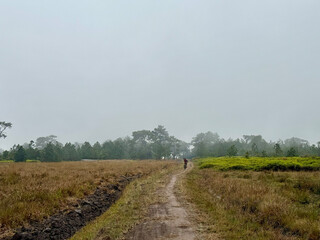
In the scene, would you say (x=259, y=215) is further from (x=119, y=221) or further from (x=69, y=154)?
(x=69, y=154)

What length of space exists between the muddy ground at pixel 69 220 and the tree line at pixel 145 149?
42184mm

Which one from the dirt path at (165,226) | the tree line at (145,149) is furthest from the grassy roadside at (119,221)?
the tree line at (145,149)

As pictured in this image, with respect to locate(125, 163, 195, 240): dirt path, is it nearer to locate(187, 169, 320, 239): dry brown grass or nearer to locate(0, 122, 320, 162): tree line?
locate(187, 169, 320, 239): dry brown grass

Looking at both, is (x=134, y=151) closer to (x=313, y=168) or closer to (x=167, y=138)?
(x=167, y=138)

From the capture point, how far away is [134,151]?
114 metres

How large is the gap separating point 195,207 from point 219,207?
1.18m

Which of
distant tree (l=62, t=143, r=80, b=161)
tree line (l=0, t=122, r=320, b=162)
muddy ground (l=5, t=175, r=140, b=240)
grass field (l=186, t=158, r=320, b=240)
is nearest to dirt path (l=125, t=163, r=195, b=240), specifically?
grass field (l=186, t=158, r=320, b=240)

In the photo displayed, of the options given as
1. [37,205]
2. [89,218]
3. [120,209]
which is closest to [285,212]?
[120,209]

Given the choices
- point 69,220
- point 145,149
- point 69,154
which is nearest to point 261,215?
point 69,220

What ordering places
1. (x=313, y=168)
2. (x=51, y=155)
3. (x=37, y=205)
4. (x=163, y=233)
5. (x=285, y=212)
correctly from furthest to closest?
(x=51, y=155) < (x=313, y=168) < (x=37, y=205) < (x=285, y=212) < (x=163, y=233)

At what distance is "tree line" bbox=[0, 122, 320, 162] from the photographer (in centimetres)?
6812

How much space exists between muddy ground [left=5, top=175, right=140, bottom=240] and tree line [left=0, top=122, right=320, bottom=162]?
42.2m

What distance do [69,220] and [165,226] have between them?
14.4ft

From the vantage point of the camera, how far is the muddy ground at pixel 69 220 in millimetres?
7836
